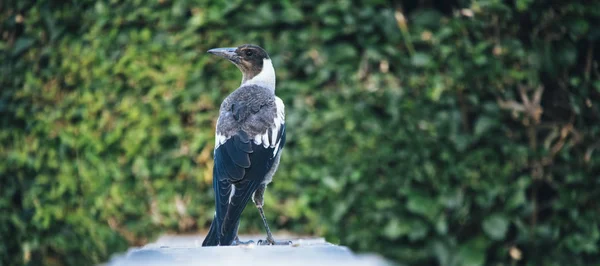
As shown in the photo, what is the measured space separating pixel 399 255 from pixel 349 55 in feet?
4.64

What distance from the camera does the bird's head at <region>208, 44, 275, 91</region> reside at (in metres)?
3.27

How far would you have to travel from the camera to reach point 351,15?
17.4 feet

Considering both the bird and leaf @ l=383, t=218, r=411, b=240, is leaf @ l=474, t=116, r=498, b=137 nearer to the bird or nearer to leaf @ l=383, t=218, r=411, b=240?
leaf @ l=383, t=218, r=411, b=240

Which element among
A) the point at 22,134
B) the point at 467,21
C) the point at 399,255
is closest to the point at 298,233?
the point at 399,255

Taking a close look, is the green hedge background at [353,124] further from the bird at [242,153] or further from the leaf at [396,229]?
the bird at [242,153]

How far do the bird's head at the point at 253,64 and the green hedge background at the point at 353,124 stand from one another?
6.26 ft

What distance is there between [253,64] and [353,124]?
6.55 feet

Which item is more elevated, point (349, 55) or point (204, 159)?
point (349, 55)

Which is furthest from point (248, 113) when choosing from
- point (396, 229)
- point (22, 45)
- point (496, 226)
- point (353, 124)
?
point (22, 45)

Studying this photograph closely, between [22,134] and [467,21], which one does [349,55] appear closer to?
[467,21]

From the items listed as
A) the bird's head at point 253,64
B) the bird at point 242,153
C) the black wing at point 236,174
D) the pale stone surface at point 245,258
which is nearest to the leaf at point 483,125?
the bird's head at point 253,64

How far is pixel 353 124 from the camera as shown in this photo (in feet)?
17.1

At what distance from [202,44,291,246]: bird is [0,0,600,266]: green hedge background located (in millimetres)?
2145

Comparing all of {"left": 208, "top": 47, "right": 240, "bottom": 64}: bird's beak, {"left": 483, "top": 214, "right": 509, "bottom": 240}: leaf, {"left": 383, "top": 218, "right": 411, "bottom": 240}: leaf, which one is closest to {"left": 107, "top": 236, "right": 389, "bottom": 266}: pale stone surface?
{"left": 208, "top": 47, "right": 240, "bottom": 64}: bird's beak
